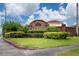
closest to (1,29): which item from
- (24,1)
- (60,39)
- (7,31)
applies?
(7,31)

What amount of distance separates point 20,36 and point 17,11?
1.08 feet

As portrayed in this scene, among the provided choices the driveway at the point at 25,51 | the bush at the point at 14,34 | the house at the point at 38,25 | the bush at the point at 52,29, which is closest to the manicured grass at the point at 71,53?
the driveway at the point at 25,51

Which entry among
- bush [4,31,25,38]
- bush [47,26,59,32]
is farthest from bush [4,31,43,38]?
bush [47,26,59,32]

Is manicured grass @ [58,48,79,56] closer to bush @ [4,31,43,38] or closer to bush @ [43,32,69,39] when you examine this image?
bush @ [43,32,69,39]

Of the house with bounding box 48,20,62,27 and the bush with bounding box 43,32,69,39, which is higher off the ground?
the house with bounding box 48,20,62,27

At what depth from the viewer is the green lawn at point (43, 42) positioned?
448 cm

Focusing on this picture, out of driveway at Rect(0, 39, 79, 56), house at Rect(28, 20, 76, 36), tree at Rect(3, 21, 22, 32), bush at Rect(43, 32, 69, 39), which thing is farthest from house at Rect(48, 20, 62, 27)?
tree at Rect(3, 21, 22, 32)

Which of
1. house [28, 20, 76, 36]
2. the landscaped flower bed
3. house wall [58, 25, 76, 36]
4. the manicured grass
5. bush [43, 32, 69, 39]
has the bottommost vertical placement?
the manicured grass

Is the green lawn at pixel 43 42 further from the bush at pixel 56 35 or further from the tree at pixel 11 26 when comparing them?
the tree at pixel 11 26

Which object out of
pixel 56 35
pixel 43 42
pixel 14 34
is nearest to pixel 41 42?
pixel 43 42

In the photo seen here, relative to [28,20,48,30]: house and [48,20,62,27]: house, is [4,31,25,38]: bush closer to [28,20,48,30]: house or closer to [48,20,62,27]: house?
[28,20,48,30]: house

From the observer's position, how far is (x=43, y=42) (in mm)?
4488

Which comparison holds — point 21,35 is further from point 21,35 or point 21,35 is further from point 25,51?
point 25,51

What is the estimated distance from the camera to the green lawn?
14.7 feet
